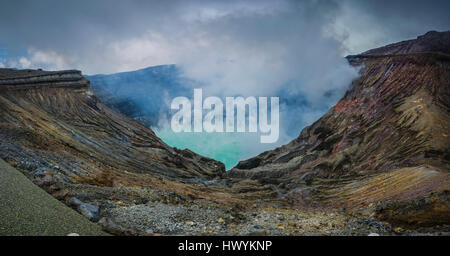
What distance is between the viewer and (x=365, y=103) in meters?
46.3

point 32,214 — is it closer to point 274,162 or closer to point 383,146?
point 383,146

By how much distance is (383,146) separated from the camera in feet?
112

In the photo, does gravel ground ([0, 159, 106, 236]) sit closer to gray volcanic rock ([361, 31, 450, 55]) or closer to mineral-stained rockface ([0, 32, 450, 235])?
mineral-stained rockface ([0, 32, 450, 235])

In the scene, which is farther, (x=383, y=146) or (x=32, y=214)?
(x=383, y=146)

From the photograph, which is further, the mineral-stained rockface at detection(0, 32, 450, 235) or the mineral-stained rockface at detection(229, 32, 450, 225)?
the mineral-stained rockface at detection(229, 32, 450, 225)

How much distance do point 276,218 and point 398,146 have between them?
2343cm

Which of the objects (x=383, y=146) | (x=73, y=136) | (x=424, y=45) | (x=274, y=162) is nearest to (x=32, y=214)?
(x=73, y=136)

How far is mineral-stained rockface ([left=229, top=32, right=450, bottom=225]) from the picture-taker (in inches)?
782

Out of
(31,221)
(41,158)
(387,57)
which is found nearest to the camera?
(31,221)

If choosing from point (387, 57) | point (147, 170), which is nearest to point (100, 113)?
point (147, 170)

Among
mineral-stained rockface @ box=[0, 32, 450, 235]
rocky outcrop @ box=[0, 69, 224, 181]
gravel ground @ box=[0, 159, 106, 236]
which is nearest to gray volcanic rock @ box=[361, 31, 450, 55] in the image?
mineral-stained rockface @ box=[0, 32, 450, 235]

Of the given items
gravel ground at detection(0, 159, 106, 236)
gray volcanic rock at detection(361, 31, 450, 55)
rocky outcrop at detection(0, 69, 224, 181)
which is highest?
gray volcanic rock at detection(361, 31, 450, 55)

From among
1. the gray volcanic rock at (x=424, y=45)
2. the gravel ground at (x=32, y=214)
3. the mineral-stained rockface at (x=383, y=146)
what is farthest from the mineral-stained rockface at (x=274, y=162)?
the gravel ground at (x=32, y=214)
